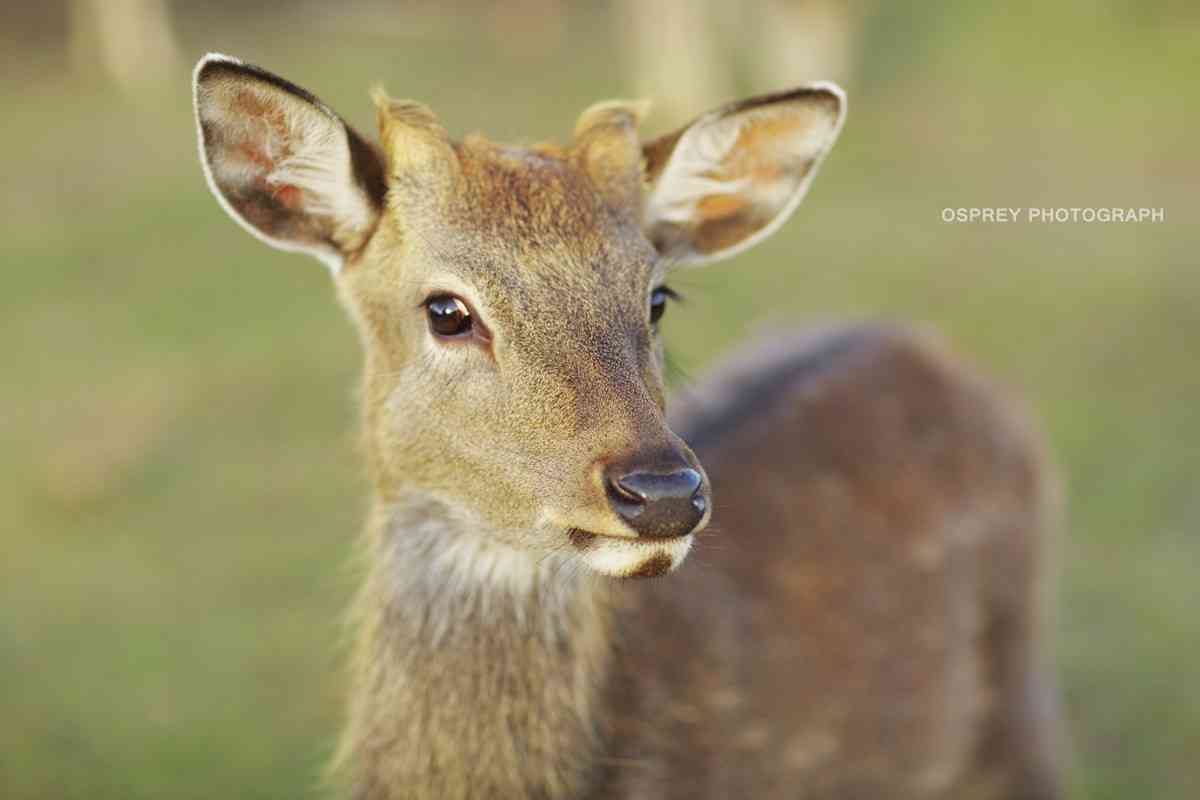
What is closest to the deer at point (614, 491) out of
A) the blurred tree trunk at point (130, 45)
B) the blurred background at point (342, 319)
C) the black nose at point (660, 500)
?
the black nose at point (660, 500)

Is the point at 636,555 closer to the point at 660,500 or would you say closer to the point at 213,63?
the point at 660,500

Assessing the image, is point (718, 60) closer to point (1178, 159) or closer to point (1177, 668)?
point (1178, 159)

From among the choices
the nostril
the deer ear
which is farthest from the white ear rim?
the nostril

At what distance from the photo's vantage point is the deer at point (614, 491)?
2969mm

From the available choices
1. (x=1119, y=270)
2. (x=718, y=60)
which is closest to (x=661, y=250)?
(x=1119, y=270)

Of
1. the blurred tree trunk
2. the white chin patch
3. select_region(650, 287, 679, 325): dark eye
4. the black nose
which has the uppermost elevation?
the blurred tree trunk

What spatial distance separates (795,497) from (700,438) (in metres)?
0.40

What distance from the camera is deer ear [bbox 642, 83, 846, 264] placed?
3.51 metres

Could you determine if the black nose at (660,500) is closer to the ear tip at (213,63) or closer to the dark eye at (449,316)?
the dark eye at (449,316)

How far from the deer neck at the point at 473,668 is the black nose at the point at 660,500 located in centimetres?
67

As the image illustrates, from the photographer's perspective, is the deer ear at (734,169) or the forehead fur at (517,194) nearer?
the forehead fur at (517,194)

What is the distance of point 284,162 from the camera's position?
3.21 m

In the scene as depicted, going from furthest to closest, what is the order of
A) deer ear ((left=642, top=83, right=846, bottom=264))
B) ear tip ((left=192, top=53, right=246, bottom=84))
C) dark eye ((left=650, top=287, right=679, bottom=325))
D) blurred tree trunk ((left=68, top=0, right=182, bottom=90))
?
blurred tree trunk ((left=68, top=0, right=182, bottom=90)) → deer ear ((left=642, top=83, right=846, bottom=264)) → dark eye ((left=650, top=287, right=679, bottom=325)) → ear tip ((left=192, top=53, right=246, bottom=84))

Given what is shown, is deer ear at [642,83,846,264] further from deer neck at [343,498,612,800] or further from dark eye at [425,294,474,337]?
deer neck at [343,498,612,800]
